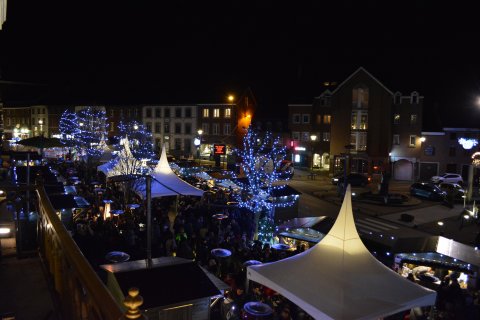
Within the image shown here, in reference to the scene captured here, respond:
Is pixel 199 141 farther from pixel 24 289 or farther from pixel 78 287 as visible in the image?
pixel 78 287

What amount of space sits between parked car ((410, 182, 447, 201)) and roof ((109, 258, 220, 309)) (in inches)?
1089

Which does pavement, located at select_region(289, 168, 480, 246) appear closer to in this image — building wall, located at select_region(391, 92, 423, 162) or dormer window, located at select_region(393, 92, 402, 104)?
building wall, located at select_region(391, 92, 423, 162)

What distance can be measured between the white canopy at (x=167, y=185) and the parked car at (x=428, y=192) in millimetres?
20729

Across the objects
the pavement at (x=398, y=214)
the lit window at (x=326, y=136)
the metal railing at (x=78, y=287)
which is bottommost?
the pavement at (x=398, y=214)

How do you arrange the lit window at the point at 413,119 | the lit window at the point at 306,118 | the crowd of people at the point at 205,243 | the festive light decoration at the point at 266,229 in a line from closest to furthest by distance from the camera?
the crowd of people at the point at 205,243
the festive light decoration at the point at 266,229
the lit window at the point at 413,119
the lit window at the point at 306,118

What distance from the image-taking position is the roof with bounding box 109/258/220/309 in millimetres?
6809

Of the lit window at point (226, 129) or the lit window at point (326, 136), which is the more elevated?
the lit window at point (226, 129)

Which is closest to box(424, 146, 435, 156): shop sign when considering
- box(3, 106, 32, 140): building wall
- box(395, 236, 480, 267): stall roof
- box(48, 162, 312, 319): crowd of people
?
box(48, 162, 312, 319): crowd of people

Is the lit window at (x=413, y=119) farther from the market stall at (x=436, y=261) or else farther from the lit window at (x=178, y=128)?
the lit window at (x=178, y=128)

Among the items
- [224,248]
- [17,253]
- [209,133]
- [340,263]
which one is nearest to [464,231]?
[224,248]

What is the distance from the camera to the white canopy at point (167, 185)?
17.8 metres

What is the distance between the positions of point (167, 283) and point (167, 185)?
1155 centimetres

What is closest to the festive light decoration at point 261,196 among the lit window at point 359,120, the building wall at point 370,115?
the building wall at point 370,115

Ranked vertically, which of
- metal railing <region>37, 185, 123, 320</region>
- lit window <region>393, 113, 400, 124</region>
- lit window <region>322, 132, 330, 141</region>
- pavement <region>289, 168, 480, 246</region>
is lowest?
pavement <region>289, 168, 480, 246</region>
